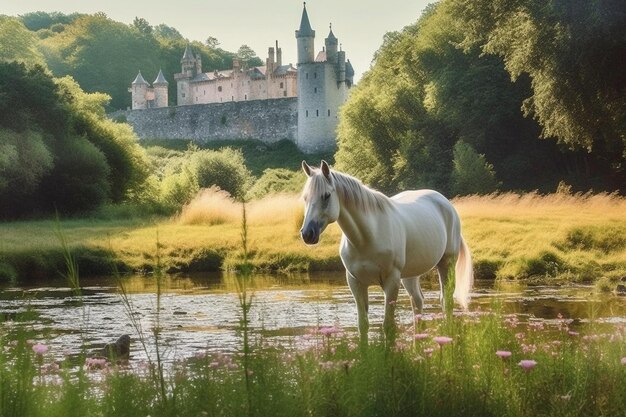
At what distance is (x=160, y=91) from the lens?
12938cm

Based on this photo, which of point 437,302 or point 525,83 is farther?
point 525,83

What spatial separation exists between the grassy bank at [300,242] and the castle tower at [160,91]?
9884 centimetres

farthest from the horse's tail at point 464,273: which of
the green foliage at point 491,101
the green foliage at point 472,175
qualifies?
the green foliage at point 472,175

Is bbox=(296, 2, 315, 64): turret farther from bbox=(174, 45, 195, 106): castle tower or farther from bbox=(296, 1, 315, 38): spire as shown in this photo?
bbox=(174, 45, 195, 106): castle tower

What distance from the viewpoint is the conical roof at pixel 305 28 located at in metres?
104

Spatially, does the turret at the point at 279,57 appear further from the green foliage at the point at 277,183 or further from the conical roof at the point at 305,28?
the green foliage at the point at 277,183

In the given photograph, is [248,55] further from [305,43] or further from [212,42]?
[305,43]

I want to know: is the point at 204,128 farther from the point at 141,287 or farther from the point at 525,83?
the point at 141,287

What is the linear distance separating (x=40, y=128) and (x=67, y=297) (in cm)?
2549

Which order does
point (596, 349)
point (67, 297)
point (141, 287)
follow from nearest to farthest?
point (596, 349) → point (67, 297) → point (141, 287)

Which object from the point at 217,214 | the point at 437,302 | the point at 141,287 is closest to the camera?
the point at 437,302

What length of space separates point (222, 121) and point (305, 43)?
39.5 ft

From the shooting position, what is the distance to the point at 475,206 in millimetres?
28656

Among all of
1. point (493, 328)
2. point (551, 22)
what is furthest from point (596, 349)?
point (551, 22)
